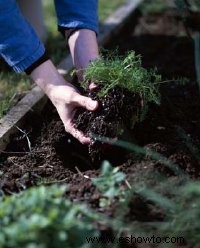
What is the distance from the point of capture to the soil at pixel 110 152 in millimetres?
1952

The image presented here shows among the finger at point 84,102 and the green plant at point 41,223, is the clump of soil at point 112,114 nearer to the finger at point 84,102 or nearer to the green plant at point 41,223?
the finger at point 84,102

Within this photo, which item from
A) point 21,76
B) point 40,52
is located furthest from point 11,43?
point 21,76

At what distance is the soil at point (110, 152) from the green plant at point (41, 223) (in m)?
0.28

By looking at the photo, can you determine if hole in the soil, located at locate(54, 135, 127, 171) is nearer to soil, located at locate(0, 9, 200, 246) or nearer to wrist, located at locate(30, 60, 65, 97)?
soil, located at locate(0, 9, 200, 246)

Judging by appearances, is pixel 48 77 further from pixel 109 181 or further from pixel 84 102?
pixel 109 181

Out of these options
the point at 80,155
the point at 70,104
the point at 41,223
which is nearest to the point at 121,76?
the point at 70,104

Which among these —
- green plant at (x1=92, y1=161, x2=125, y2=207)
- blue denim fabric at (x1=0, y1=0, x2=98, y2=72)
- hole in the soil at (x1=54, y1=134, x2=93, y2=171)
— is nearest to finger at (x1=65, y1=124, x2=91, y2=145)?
hole in the soil at (x1=54, y1=134, x2=93, y2=171)

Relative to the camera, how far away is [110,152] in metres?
2.25

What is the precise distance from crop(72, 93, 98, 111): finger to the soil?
0.62 feet

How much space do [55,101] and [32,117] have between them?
304 mm

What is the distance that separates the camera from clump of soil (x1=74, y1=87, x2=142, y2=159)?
2.17 metres

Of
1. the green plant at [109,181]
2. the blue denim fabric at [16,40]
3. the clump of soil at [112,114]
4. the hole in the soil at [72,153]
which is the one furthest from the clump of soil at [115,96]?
the green plant at [109,181]

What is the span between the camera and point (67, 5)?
8.44 feet

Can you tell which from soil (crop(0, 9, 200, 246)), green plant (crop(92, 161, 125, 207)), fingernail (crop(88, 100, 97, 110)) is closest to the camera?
green plant (crop(92, 161, 125, 207))
